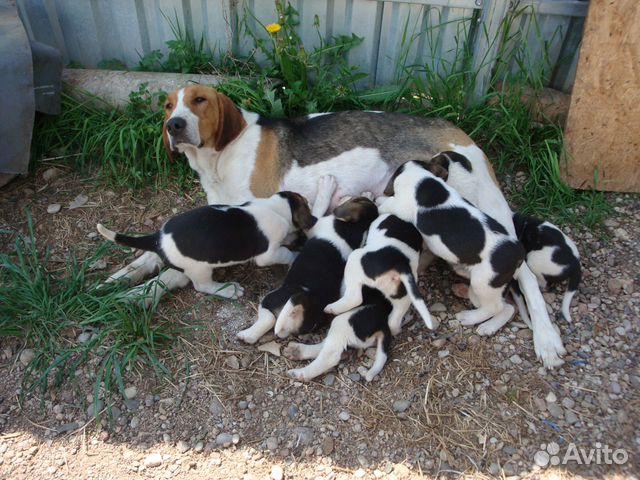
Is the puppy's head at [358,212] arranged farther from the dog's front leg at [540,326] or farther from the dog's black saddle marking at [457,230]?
the dog's front leg at [540,326]

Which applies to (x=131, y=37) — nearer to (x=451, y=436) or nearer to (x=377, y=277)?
(x=377, y=277)

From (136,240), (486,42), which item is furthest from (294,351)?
(486,42)

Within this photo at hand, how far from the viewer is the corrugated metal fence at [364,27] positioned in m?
4.55

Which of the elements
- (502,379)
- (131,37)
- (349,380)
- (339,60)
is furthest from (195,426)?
(131,37)

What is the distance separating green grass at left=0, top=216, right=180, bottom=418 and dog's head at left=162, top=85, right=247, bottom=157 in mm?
1111

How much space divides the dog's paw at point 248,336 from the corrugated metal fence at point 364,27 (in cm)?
287

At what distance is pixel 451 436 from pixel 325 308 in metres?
0.98

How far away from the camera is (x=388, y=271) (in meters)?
3.05

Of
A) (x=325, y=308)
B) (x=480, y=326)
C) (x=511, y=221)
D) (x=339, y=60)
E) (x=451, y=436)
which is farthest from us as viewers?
(x=339, y=60)

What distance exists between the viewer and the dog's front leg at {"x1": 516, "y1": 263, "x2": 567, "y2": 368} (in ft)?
10.5

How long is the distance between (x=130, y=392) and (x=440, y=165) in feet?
8.13

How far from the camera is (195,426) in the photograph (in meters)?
2.98

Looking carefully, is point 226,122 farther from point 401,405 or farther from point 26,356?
point 401,405

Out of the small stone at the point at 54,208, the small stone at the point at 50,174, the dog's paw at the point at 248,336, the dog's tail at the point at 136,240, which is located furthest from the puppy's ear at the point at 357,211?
the small stone at the point at 50,174
